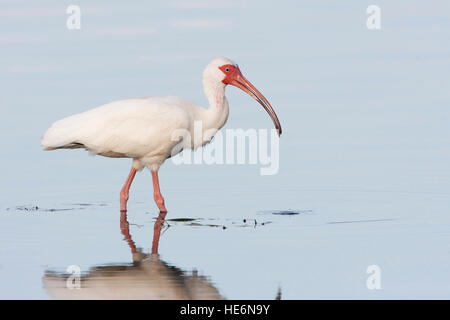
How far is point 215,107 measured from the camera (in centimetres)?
1401

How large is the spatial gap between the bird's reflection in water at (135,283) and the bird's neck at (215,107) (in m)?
3.53

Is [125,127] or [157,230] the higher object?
[125,127]

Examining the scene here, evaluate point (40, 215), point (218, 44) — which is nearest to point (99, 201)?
point (40, 215)

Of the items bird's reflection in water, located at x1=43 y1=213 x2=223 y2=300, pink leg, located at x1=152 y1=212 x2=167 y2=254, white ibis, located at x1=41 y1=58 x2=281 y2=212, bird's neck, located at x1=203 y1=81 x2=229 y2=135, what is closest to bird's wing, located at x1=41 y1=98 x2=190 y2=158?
white ibis, located at x1=41 y1=58 x2=281 y2=212

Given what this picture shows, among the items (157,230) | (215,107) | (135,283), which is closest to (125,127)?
(215,107)

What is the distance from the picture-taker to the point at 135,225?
12641 millimetres

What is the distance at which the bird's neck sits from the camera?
13945 millimetres

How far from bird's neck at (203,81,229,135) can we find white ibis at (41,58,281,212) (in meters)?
0.01

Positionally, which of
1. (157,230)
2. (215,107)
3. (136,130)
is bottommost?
(157,230)

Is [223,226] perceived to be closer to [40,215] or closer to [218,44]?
[40,215]

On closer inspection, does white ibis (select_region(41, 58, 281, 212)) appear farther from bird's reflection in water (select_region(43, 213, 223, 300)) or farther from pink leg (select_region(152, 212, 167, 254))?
bird's reflection in water (select_region(43, 213, 223, 300))

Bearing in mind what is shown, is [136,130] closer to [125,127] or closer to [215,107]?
[125,127]

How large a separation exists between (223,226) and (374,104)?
745 cm

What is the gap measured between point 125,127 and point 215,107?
1.17 m
